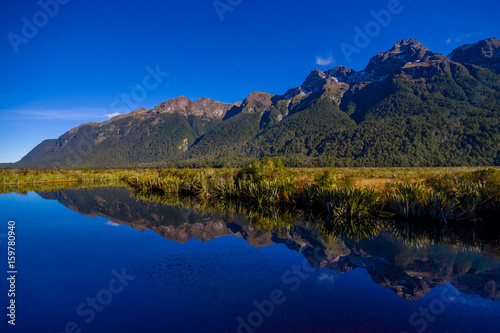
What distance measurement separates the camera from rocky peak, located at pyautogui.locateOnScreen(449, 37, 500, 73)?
17023 cm

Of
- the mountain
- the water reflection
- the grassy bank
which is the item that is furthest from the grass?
the mountain

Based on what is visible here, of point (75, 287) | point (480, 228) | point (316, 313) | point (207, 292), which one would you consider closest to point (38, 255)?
point (75, 287)

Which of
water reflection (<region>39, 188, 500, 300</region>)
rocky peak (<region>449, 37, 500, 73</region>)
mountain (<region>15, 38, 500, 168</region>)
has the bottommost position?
water reflection (<region>39, 188, 500, 300</region>)

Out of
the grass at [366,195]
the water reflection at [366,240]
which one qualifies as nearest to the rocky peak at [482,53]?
→ the grass at [366,195]

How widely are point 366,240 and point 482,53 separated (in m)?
240

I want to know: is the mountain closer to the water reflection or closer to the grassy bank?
the grassy bank

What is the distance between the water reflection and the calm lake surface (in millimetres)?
65

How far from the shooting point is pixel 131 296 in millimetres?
6707

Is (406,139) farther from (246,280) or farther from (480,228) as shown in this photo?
(246,280)

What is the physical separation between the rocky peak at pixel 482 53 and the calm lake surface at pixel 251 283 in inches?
8554

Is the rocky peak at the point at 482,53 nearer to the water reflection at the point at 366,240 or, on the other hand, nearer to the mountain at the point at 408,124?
the mountain at the point at 408,124

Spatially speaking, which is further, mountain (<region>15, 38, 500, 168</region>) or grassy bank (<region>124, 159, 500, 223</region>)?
mountain (<region>15, 38, 500, 168</region>)

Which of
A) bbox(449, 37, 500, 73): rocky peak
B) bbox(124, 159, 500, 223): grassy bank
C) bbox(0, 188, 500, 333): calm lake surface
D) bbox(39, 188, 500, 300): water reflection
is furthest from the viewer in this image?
bbox(449, 37, 500, 73): rocky peak

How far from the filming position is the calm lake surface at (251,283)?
5.61 meters
